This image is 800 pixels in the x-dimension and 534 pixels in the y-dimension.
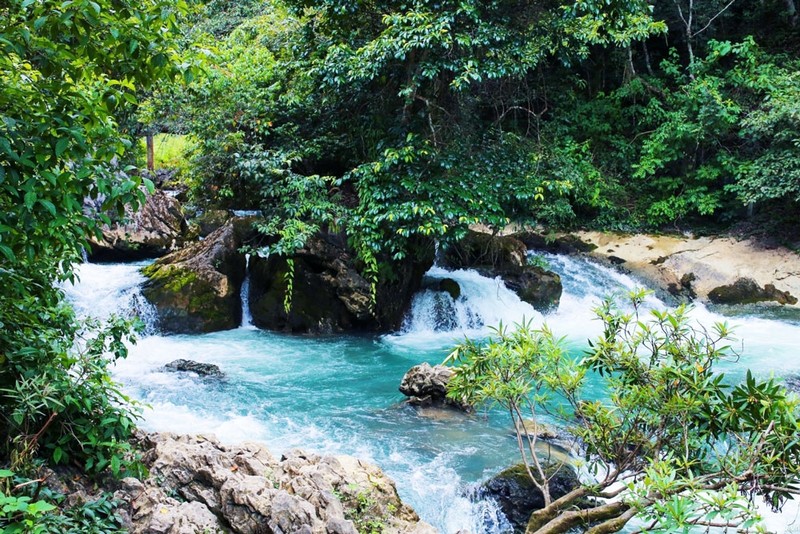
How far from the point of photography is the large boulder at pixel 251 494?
378 centimetres

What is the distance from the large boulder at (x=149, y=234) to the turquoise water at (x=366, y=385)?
2.61 feet

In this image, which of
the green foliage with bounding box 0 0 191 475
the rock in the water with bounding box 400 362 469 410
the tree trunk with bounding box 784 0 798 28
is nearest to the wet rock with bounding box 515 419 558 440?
the rock in the water with bounding box 400 362 469 410

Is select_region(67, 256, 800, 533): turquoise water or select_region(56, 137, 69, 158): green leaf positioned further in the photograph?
select_region(67, 256, 800, 533): turquoise water

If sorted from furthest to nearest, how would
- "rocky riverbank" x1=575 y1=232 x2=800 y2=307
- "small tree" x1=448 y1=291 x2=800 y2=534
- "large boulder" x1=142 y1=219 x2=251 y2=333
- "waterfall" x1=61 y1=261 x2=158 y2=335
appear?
"rocky riverbank" x1=575 y1=232 x2=800 y2=307 → "large boulder" x1=142 y1=219 x2=251 y2=333 → "waterfall" x1=61 y1=261 x2=158 y2=335 → "small tree" x1=448 y1=291 x2=800 y2=534

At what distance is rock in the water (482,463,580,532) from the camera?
5523mm

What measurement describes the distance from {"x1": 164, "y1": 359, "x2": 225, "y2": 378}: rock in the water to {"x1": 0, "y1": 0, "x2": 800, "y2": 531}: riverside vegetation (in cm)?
137

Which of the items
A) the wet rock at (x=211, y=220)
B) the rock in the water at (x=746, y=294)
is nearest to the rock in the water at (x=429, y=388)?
the wet rock at (x=211, y=220)

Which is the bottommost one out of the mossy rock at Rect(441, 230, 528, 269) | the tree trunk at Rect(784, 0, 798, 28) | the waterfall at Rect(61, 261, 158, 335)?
the waterfall at Rect(61, 261, 158, 335)

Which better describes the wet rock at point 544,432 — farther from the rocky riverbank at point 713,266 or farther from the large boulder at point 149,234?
the large boulder at point 149,234

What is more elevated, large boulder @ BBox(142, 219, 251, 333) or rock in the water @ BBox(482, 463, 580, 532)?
large boulder @ BBox(142, 219, 251, 333)

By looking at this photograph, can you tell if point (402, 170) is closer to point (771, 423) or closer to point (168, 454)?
point (168, 454)

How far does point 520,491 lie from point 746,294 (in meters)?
11.5

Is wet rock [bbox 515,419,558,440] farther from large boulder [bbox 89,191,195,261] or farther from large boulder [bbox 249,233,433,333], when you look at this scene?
large boulder [bbox 89,191,195,261]

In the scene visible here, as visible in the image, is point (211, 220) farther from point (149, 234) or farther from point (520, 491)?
point (520, 491)
